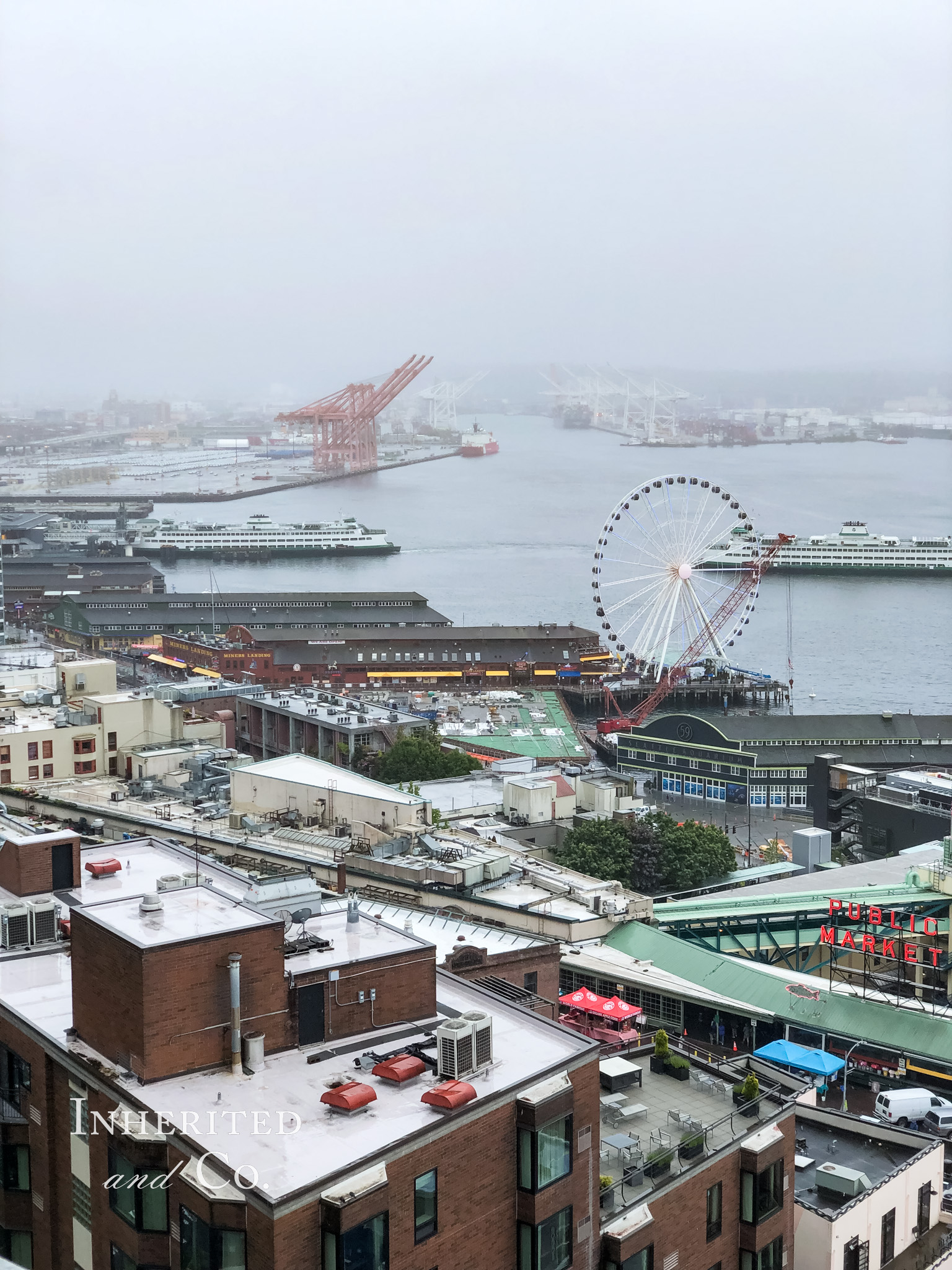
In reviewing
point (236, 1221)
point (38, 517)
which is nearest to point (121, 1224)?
point (236, 1221)

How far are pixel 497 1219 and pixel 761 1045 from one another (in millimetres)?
3570

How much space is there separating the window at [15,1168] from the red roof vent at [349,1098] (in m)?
0.70

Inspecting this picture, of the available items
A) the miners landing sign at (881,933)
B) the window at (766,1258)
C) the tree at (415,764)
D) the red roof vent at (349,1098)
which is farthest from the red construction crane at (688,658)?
the red roof vent at (349,1098)

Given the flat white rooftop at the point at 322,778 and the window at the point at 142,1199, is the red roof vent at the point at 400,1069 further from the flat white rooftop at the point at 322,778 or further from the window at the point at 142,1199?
the flat white rooftop at the point at 322,778

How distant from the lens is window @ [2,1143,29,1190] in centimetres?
303

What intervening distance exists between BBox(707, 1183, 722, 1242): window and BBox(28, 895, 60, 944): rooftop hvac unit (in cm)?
157

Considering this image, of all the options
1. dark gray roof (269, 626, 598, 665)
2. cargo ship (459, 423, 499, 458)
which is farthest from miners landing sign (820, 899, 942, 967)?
cargo ship (459, 423, 499, 458)

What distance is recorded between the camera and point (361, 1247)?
7.98 feet

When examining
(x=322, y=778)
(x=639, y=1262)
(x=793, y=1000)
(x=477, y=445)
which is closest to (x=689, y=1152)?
(x=639, y=1262)

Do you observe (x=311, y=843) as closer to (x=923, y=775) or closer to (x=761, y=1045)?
(x=761, y=1045)

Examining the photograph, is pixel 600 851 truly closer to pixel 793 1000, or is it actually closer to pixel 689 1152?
pixel 793 1000

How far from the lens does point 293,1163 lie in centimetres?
249

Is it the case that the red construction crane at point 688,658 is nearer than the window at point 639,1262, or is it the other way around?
the window at point 639,1262

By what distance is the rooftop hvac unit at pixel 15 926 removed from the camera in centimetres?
356
